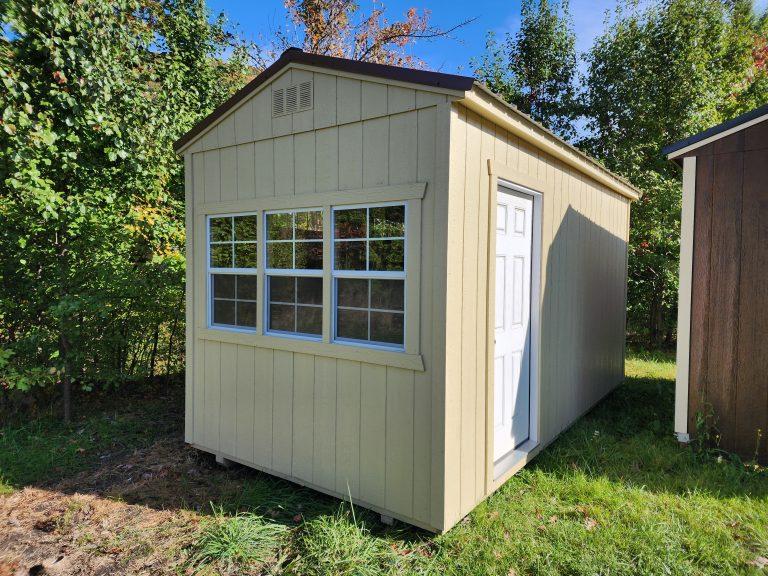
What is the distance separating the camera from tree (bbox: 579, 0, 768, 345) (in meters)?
9.18

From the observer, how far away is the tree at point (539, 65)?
36.6 ft

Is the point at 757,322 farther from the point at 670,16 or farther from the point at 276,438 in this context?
the point at 670,16

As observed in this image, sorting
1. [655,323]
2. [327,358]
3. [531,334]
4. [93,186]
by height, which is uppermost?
[93,186]

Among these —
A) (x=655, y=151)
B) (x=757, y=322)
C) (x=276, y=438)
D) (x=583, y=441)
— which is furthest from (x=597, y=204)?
(x=655, y=151)

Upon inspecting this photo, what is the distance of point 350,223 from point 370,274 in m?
0.39

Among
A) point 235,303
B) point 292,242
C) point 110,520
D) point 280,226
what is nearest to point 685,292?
point 292,242

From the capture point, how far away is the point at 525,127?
11.5 ft

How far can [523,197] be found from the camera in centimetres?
391

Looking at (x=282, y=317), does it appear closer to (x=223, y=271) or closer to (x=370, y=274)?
(x=223, y=271)

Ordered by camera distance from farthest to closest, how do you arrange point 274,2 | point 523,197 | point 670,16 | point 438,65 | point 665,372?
point 438,65 < point 274,2 < point 670,16 < point 665,372 < point 523,197

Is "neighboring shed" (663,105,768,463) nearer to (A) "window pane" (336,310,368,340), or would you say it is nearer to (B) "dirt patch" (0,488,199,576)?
(A) "window pane" (336,310,368,340)

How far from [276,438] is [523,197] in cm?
275

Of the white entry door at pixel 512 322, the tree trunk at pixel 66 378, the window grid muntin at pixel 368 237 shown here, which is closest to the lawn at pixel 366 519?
the white entry door at pixel 512 322

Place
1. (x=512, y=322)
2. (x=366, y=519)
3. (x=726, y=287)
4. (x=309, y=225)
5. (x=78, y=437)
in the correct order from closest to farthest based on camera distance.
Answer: (x=366, y=519) < (x=309, y=225) < (x=512, y=322) < (x=726, y=287) < (x=78, y=437)
